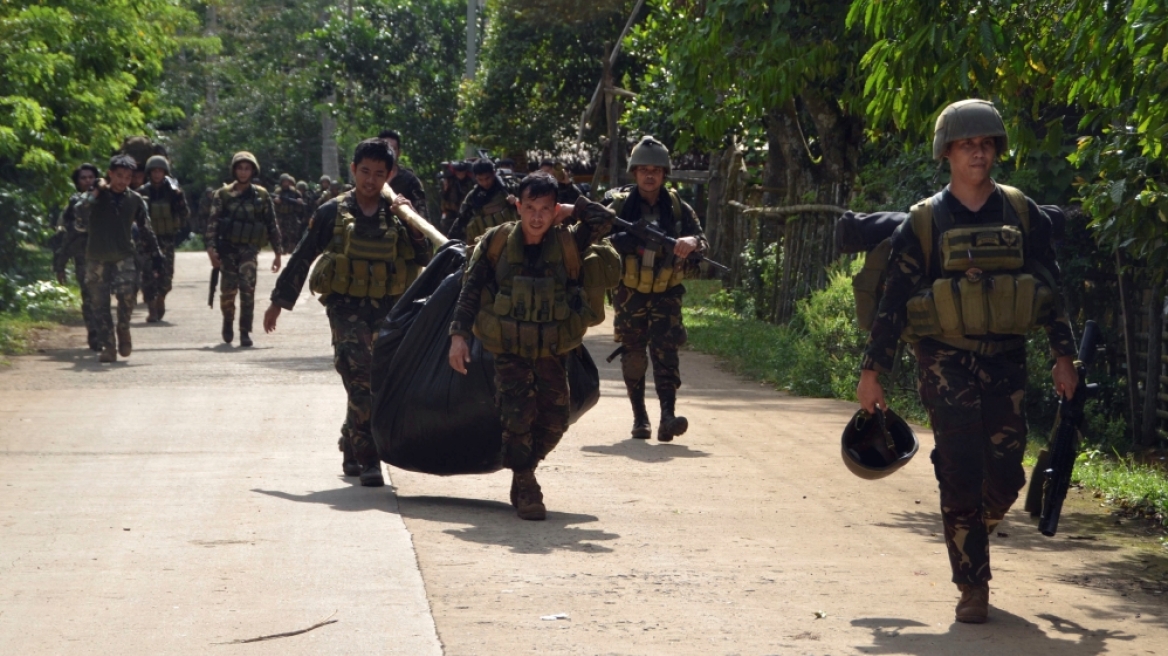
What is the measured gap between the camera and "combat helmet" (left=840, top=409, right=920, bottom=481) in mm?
5719

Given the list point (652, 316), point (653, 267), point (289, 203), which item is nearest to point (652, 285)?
point (653, 267)

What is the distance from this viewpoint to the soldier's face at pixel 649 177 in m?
9.80

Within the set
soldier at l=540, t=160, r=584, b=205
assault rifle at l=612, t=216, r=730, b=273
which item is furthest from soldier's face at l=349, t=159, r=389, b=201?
soldier at l=540, t=160, r=584, b=205

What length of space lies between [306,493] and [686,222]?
10.5ft

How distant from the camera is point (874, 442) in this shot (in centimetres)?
578

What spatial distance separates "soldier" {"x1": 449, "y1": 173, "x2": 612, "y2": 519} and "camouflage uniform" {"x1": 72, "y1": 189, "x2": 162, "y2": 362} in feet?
26.3

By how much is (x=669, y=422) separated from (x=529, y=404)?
2.74 meters

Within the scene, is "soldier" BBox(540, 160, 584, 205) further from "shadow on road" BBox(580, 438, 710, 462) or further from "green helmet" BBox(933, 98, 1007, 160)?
"green helmet" BBox(933, 98, 1007, 160)

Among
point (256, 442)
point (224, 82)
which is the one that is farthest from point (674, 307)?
point (224, 82)

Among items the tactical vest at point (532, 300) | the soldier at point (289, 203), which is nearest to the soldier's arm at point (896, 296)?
the tactical vest at point (532, 300)

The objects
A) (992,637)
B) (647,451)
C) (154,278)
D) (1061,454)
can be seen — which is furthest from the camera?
(154,278)

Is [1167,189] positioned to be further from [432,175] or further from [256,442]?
[432,175]

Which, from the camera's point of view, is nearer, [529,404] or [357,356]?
[529,404]

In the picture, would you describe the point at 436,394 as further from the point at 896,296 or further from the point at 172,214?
the point at 172,214
